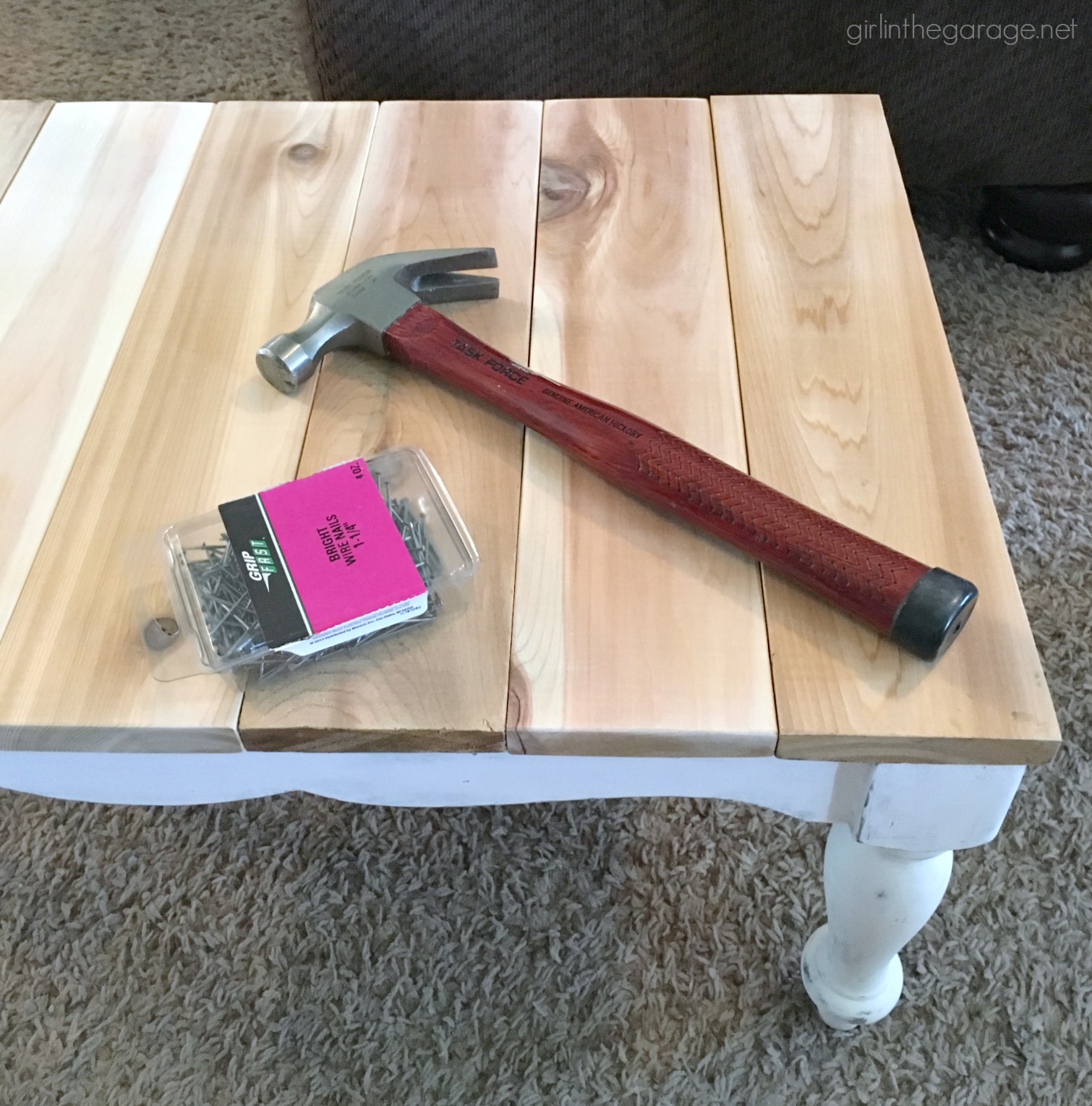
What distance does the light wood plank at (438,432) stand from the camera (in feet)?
1.67

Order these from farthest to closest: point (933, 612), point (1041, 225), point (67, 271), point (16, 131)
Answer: point (1041, 225), point (16, 131), point (67, 271), point (933, 612)

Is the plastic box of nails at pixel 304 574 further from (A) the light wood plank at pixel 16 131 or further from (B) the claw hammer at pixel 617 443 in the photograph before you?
(A) the light wood plank at pixel 16 131

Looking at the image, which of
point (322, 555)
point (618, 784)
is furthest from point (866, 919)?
point (322, 555)

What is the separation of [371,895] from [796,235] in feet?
2.09

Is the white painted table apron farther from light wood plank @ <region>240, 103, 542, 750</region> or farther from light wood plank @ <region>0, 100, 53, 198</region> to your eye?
light wood plank @ <region>0, 100, 53, 198</region>

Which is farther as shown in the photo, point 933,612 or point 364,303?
point 364,303

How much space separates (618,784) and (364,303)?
0.34 m

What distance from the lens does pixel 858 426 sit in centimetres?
62

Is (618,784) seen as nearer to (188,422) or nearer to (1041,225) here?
(188,422)

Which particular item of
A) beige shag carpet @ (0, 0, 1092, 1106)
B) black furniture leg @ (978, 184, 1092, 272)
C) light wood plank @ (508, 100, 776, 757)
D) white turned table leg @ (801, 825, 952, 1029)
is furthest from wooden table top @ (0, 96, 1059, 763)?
black furniture leg @ (978, 184, 1092, 272)

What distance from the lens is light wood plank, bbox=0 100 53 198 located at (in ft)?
2.66

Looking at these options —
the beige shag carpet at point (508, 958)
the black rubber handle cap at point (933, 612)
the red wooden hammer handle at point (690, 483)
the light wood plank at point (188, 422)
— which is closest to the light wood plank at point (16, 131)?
the light wood plank at point (188, 422)

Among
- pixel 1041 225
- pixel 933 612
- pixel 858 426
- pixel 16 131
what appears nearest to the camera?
pixel 933 612

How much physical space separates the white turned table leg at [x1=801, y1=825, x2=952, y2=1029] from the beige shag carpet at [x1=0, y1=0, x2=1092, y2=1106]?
0.06 m
